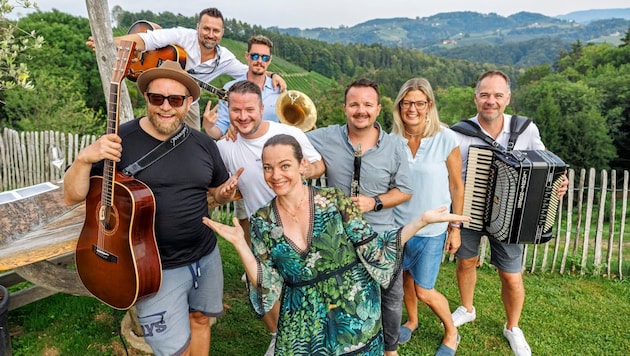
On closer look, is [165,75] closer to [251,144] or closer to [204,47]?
[251,144]

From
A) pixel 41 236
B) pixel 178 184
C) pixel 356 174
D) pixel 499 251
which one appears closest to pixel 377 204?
pixel 356 174

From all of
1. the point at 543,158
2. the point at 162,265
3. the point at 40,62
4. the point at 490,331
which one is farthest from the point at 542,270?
the point at 40,62

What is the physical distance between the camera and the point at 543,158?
387 cm

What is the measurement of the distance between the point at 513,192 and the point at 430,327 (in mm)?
1951

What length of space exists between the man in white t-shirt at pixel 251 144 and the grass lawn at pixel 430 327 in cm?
184

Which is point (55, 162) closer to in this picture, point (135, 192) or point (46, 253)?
point (46, 253)

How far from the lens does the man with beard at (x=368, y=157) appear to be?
3377 mm

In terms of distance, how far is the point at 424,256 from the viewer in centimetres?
394

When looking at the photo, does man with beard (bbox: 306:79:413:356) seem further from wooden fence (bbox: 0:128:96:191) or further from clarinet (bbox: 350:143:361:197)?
wooden fence (bbox: 0:128:96:191)

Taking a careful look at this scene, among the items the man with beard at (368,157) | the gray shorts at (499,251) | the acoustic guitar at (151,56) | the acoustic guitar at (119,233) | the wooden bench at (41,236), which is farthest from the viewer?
the acoustic guitar at (151,56)

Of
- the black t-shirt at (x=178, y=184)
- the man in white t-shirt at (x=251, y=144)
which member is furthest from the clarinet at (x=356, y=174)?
the black t-shirt at (x=178, y=184)

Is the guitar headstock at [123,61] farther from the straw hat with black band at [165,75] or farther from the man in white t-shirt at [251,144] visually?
the man in white t-shirt at [251,144]

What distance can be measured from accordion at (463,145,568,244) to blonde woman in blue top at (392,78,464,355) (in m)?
0.22

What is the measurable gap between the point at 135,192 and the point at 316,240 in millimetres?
1215
